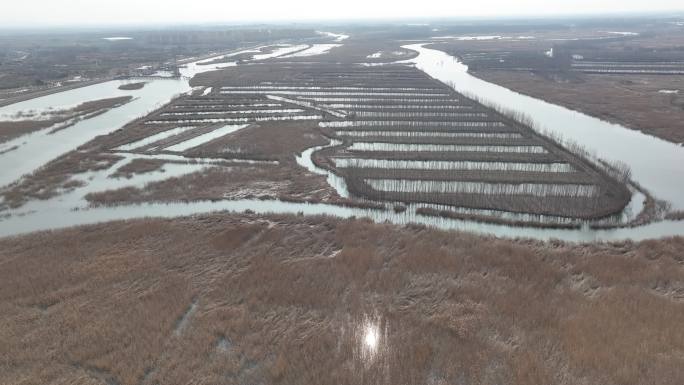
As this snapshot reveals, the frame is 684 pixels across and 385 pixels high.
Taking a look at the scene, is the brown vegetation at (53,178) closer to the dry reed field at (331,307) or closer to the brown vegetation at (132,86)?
the dry reed field at (331,307)

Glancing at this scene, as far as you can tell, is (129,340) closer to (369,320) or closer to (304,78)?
(369,320)

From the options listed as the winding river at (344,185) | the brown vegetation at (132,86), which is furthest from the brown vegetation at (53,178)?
the brown vegetation at (132,86)

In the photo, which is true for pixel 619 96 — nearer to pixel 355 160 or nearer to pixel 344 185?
pixel 355 160

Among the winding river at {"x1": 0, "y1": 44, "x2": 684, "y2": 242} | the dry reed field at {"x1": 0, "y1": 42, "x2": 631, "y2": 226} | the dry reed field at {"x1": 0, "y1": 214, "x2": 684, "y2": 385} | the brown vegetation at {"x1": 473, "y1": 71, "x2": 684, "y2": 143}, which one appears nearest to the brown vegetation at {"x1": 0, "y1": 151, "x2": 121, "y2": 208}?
the dry reed field at {"x1": 0, "y1": 42, "x2": 631, "y2": 226}

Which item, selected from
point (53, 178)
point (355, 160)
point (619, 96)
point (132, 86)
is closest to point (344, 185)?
point (355, 160)

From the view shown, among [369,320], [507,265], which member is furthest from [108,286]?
[507,265]

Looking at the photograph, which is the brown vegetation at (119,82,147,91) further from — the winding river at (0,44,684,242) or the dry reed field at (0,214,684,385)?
the dry reed field at (0,214,684,385)
